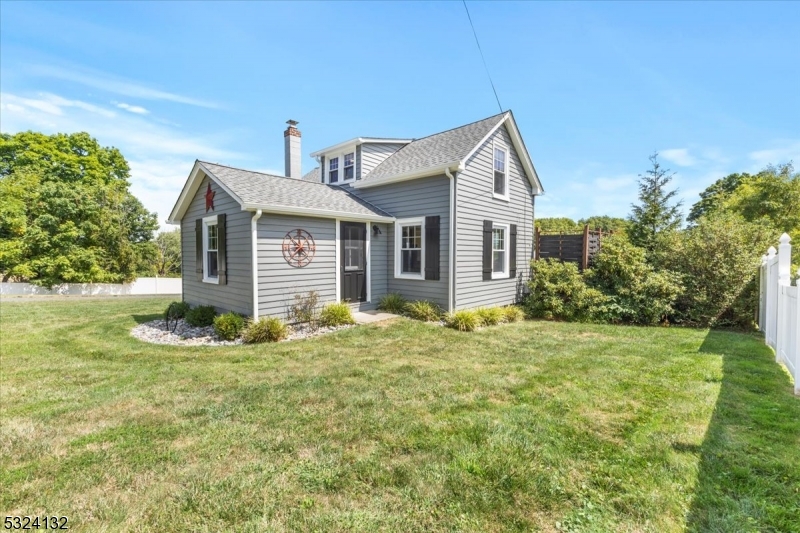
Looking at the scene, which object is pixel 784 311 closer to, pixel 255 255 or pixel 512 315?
pixel 512 315

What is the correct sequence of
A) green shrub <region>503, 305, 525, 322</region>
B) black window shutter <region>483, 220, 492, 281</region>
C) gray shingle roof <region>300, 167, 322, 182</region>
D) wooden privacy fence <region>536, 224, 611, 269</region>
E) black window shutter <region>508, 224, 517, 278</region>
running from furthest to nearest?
gray shingle roof <region>300, 167, 322, 182</region>
wooden privacy fence <region>536, 224, 611, 269</region>
black window shutter <region>508, 224, 517, 278</region>
black window shutter <region>483, 220, 492, 281</region>
green shrub <region>503, 305, 525, 322</region>

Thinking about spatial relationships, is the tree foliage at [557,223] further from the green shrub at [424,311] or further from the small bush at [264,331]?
the small bush at [264,331]

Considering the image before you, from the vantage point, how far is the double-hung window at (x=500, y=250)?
33.7 feet

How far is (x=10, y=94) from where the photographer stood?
14.8m

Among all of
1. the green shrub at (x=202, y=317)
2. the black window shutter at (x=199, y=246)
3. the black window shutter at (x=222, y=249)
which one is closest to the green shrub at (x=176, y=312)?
the green shrub at (x=202, y=317)

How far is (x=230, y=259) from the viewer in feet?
26.5

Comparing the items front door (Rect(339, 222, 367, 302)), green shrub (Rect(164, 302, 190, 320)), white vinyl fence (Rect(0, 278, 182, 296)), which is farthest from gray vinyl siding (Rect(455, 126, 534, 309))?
white vinyl fence (Rect(0, 278, 182, 296))

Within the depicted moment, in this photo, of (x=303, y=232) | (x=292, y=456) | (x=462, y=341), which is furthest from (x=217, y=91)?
(x=292, y=456)

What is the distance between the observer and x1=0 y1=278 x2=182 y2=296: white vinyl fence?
17.5 m

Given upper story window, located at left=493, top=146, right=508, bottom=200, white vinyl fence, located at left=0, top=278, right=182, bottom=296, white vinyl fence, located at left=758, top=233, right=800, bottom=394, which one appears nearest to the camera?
white vinyl fence, located at left=758, top=233, right=800, bottom=394

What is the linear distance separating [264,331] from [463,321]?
4487 mm

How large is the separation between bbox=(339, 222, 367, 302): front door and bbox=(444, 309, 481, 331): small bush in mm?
2710

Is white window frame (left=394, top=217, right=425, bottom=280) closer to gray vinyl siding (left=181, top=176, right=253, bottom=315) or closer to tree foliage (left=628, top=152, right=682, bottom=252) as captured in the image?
gray vinyl siding (left=181, top=176, right=253, bottom=315)

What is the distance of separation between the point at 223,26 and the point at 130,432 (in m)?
8.72
